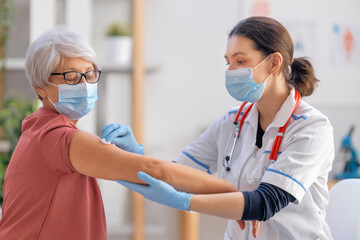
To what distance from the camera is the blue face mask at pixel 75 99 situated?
138cm

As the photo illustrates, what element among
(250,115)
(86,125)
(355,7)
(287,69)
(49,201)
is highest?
(355,7)

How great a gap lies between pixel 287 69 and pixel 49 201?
0.92m

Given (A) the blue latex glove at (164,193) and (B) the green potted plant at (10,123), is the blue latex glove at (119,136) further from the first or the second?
(B) the green potted plant at (10,123)

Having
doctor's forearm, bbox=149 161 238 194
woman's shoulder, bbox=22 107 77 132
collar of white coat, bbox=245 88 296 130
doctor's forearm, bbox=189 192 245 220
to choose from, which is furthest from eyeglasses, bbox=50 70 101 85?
collar of white coat, bbox=245 88 296 130

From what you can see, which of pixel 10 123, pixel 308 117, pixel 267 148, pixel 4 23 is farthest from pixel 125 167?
pixel 4 23

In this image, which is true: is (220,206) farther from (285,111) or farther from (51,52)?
(51,52)

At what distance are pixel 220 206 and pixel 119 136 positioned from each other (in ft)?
1.39

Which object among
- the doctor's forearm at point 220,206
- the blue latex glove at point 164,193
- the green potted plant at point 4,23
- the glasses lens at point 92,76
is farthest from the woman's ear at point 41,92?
the green potted plant at point 4,23

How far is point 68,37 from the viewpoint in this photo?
1.37m

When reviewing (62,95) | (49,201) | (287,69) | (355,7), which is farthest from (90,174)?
(355,7)

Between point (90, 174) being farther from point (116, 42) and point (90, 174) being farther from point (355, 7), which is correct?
point (355, 7)

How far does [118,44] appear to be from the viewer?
3018 mm

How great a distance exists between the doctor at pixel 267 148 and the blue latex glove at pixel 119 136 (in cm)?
1

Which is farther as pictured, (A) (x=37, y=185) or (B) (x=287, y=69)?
(B) (x=287, y=69)
